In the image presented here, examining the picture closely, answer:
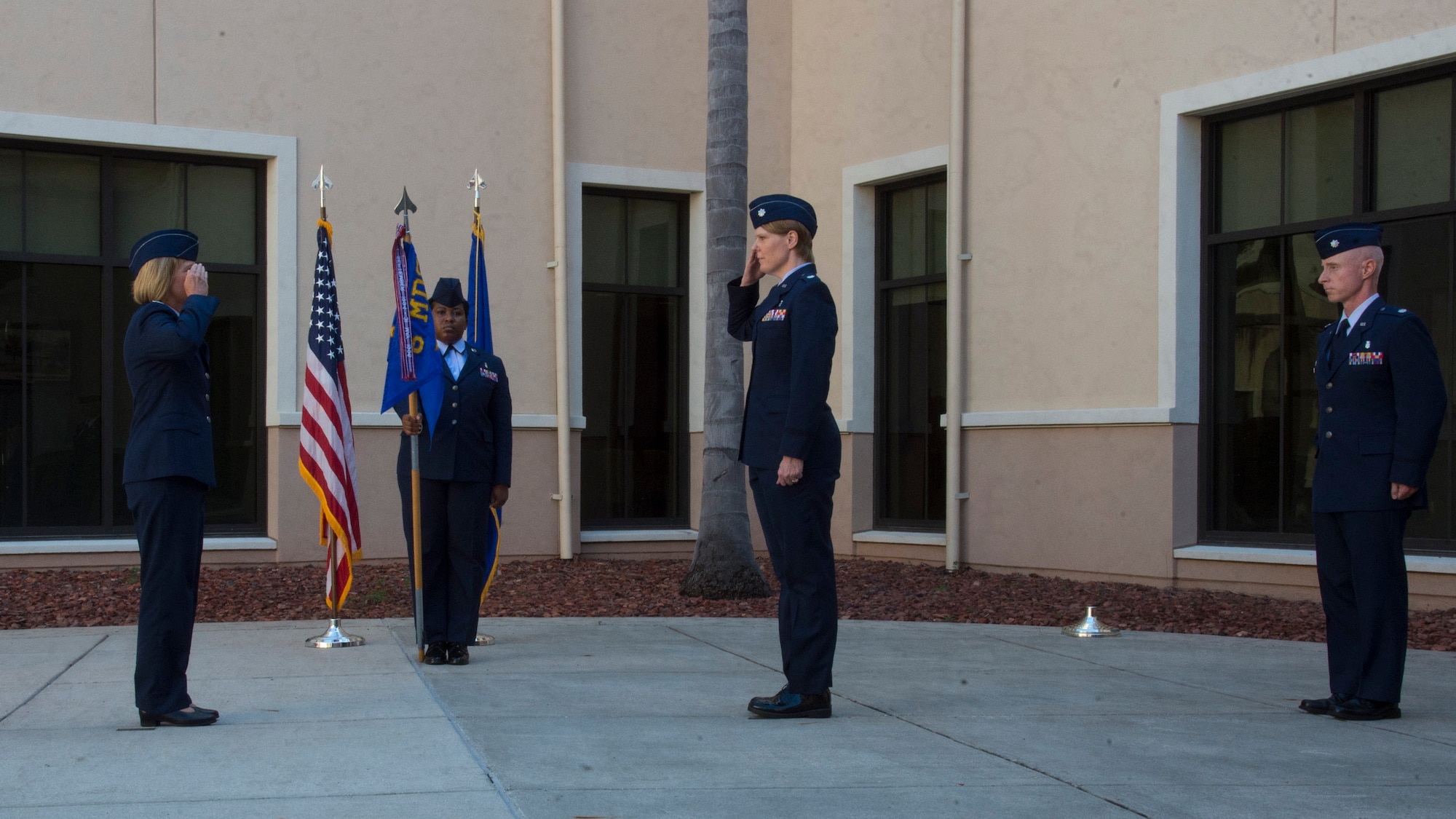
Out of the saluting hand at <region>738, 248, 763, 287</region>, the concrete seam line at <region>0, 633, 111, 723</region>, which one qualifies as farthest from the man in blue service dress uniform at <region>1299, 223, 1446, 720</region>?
the concrete seam line at <region>0, 633, 111, 723</region>

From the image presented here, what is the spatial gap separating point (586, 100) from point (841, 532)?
4.53 m

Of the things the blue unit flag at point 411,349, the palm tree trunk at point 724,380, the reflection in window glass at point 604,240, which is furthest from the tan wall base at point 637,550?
the blue unit flag at point 411,349

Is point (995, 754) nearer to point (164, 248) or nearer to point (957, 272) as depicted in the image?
point (164, 248)

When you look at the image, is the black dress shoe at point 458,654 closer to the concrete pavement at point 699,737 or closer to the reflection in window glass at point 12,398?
the concrete pavement at point 699,737

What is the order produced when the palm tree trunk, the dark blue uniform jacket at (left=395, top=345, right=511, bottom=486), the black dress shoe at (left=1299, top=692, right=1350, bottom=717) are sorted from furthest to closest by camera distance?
the palm tree trunk < the dark blue uniform jacket at (left=395, top=345, right=511, bottom=486) < the black dress shoe at (left=1299, top=692, right=1350, bottom=717)

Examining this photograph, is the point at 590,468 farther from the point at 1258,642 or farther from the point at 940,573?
the point at 1258,642

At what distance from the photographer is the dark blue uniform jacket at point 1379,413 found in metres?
5.62

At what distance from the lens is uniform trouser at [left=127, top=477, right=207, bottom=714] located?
5.28 metres

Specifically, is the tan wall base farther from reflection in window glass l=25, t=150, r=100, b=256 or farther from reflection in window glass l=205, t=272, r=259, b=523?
reflection in window glass l=25, t=150, r=100, b=256

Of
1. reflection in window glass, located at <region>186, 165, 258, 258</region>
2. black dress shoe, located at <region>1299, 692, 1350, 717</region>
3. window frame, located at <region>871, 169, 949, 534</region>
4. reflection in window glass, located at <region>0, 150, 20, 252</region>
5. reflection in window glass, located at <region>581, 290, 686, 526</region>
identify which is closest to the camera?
black dress shoe, located at <region>1299, 692, 1350, 717</region>

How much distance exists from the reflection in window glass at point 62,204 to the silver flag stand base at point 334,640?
500 cm

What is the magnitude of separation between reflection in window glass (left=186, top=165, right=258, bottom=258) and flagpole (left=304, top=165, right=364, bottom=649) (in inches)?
153

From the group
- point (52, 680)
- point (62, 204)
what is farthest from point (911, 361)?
point (52, 680)

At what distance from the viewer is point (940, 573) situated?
11.8 meters
